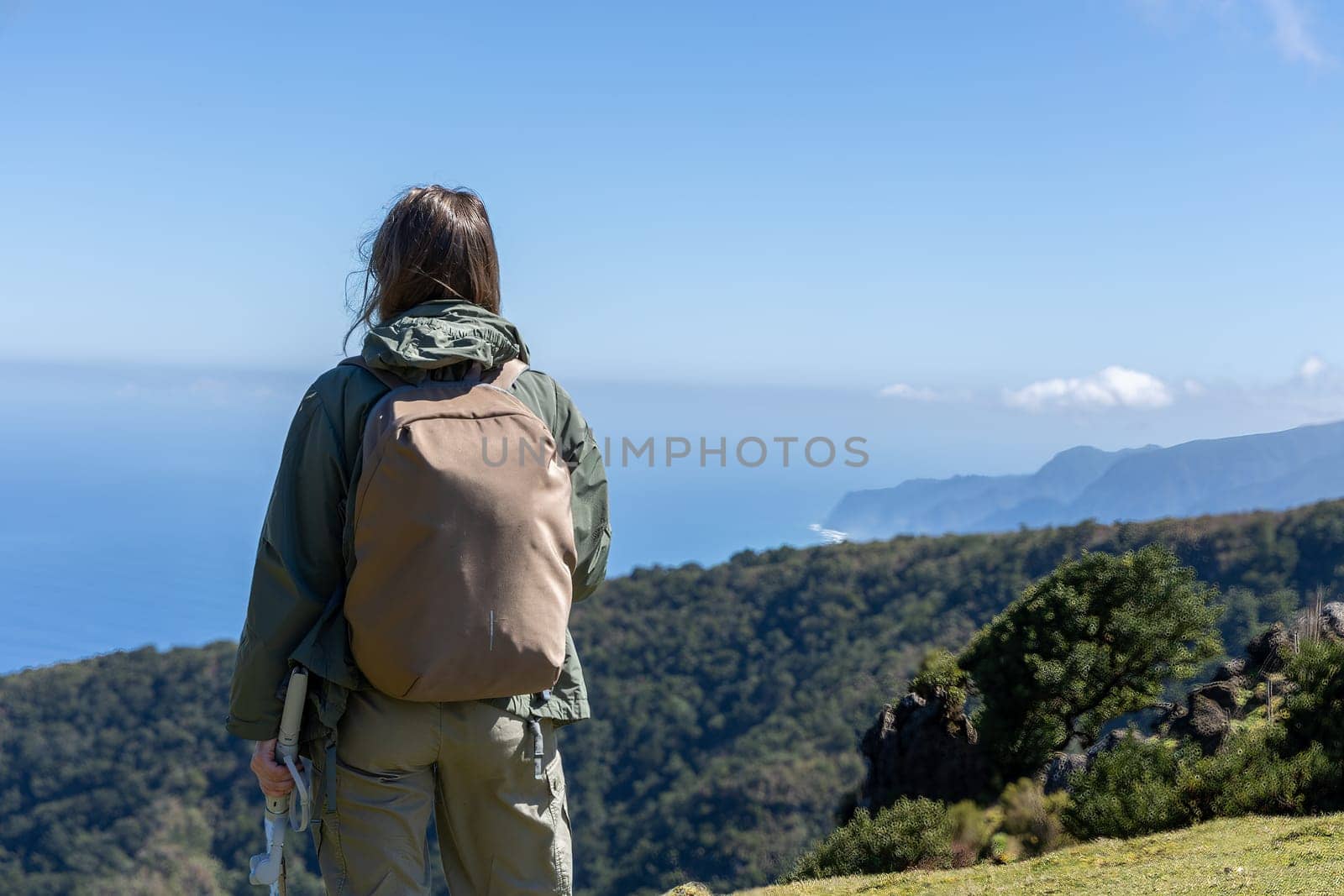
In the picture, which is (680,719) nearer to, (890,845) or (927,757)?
(927,757)

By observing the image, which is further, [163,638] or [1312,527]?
[163,638]

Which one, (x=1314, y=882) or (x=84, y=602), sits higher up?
(x=1314, y=882)

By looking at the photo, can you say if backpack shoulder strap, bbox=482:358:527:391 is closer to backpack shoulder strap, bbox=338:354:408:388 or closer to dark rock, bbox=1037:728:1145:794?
backpack shoulder strap, bbox=338:354:408:388

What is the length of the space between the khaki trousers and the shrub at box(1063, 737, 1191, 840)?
5630 mm

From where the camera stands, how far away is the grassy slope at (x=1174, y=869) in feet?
14.7

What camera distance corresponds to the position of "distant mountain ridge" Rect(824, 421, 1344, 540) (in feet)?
367

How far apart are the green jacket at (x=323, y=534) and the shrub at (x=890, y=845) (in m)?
6.00

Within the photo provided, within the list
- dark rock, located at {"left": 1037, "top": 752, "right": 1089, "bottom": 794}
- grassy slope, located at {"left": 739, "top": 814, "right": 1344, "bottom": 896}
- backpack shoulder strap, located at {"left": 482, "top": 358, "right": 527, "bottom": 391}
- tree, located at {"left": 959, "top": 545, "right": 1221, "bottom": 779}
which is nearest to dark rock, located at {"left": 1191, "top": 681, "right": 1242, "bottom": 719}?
tree, located at {"left": 959, "top": 545, "right": 1221, "bottom": 779}

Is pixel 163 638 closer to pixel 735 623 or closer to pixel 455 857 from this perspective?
pixel 735 623

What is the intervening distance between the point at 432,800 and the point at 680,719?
4143 centimetres

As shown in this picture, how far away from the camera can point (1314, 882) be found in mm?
4141

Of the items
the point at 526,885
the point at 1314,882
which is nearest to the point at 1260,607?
the point at 1314,882

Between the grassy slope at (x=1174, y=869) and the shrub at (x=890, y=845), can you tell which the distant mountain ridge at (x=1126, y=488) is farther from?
the grassy slope at (x=1174, y=869)

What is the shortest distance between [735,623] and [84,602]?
189903 mm
